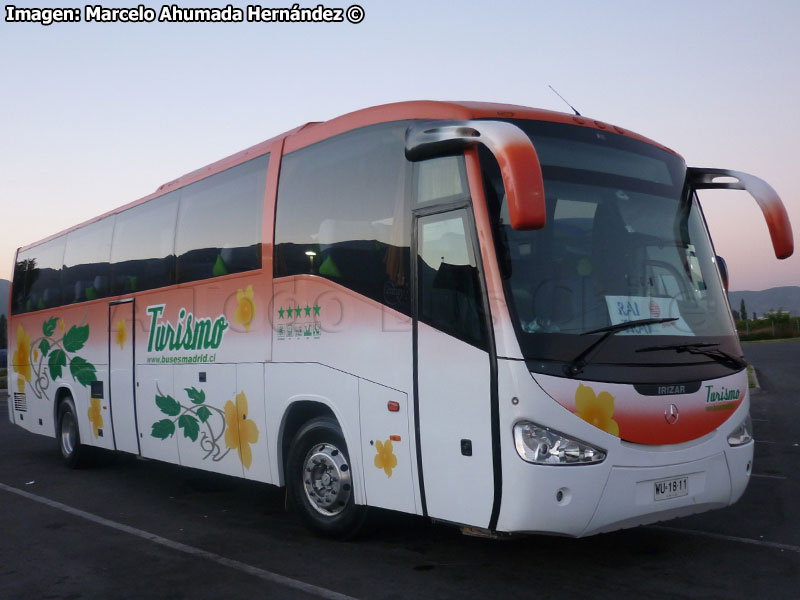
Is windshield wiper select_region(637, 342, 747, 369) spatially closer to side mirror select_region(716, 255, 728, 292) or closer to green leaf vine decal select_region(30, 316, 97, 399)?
side mirror select_region(716, 255, 728, 292)

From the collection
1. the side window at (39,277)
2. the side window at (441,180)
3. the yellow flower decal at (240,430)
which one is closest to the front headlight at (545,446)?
the side window at (441,180)

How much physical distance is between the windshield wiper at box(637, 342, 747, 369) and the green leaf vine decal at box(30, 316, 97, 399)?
8631 millimetres

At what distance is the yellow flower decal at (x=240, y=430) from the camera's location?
8242 millimetres

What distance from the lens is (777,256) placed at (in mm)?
6988

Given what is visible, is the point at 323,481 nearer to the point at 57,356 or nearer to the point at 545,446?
the point at 545,446

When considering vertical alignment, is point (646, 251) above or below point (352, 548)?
above

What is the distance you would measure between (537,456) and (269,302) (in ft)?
11.6

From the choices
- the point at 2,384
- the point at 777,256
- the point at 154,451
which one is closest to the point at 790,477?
the point at 777,256

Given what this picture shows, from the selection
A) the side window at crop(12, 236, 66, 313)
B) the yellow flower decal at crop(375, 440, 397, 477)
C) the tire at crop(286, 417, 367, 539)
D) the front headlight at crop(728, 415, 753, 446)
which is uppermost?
the side window at crop(12, 236, 66, 313)

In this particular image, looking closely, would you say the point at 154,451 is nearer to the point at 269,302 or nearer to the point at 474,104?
the point at 269,302

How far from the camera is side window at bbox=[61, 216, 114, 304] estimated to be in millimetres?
11961

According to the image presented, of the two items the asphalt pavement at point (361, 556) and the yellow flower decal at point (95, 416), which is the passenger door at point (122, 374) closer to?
the yellow flower decal at point (95, 416)

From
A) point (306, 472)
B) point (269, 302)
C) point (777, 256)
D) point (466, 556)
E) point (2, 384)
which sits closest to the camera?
point (466, 556)

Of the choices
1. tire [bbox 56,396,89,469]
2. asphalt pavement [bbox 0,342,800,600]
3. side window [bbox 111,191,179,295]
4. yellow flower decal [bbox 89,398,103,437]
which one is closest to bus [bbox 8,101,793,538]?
asphalt pavement [bbox 0,342,800,600]
